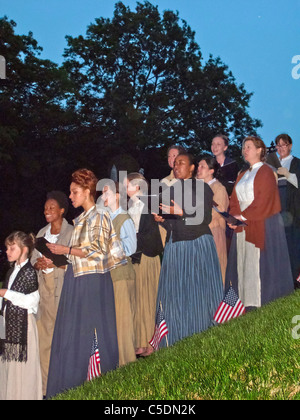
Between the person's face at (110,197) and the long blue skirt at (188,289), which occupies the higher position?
the person's face at (110,197)

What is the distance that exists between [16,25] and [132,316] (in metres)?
20.9

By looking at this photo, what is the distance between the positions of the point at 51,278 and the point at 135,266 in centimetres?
165

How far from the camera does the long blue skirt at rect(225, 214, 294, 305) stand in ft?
26.9

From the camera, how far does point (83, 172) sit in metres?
6.70

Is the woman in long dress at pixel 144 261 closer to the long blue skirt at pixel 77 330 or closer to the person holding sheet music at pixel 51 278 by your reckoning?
the person holding sheet music at pixel 51 278

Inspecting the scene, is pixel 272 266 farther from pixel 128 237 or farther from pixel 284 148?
pixel 284 148

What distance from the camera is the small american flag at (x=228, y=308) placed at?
7828 mm

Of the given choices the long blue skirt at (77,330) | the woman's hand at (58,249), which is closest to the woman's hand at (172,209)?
the long blue skirt at (77,330)

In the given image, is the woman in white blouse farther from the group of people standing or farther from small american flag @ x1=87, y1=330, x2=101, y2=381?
small american flag @ x1=87, y1=330, x2=101, y2=381

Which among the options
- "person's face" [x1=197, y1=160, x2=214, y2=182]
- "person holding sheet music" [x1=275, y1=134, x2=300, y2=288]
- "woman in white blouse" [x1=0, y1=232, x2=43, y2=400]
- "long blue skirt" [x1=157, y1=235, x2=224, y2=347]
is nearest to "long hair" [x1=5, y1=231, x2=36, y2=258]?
"woman in white blouse" [x1=0, y1=232, x2=43, y2=400]

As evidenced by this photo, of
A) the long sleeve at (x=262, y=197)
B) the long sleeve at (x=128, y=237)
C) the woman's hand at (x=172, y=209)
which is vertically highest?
the long sleeve at (x=262, y=197)

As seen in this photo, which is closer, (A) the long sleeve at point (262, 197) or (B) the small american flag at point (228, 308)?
(B) the small american flag at point (228, 308)
